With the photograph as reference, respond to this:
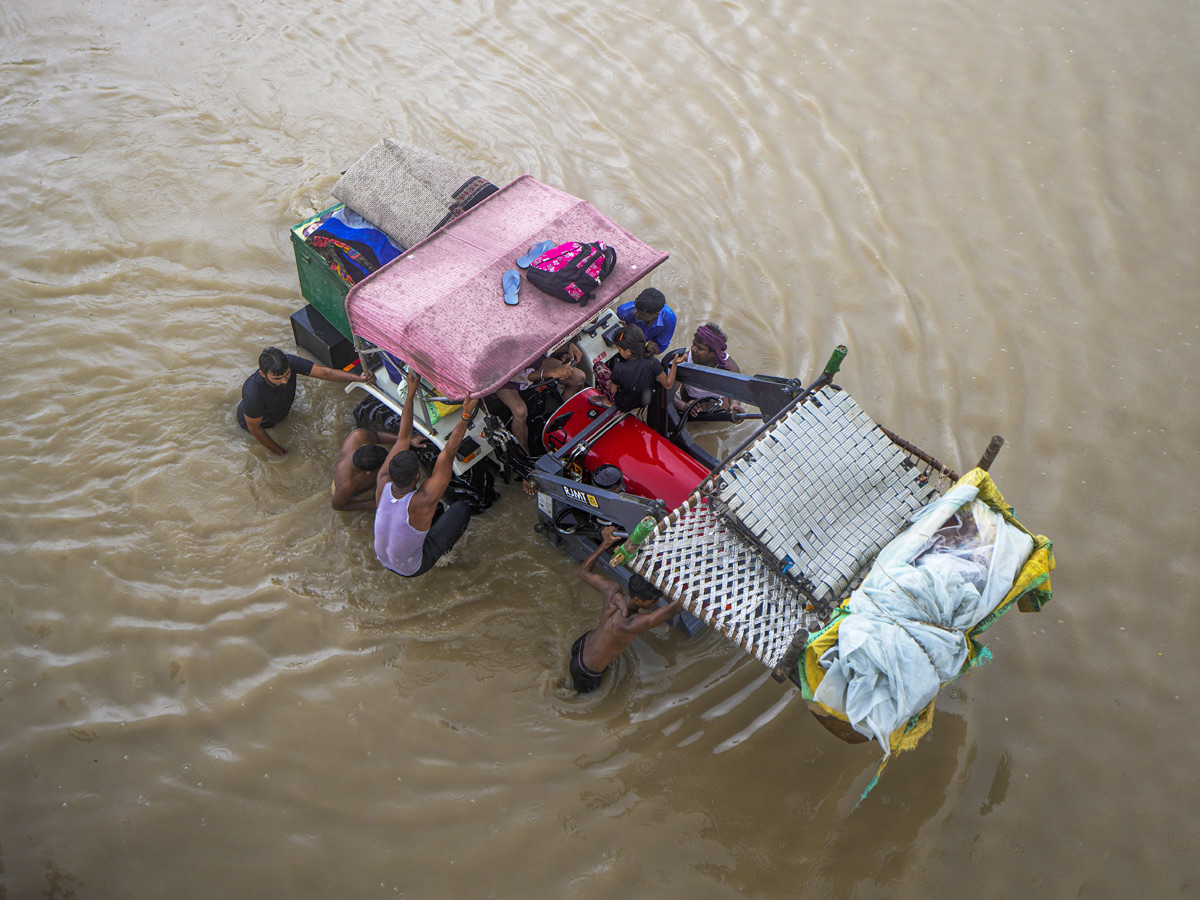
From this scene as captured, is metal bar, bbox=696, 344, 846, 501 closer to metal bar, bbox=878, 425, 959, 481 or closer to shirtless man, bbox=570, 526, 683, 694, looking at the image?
metal bar, bbox=878, 425, 959, 481

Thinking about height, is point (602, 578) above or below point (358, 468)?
above

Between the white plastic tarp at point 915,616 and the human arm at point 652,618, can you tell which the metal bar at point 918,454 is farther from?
the human arm at point 652,618

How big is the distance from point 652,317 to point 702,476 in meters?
1.08

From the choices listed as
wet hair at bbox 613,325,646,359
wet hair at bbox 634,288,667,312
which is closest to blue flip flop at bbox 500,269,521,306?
wet hair at bbox 613,325,646,359

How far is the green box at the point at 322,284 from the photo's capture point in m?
4.93

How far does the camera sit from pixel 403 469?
4086mm

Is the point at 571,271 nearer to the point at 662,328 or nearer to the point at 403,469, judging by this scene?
the point at 662,328

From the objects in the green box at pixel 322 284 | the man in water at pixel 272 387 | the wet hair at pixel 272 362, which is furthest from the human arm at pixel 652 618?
the wet hair at pixel 272 362

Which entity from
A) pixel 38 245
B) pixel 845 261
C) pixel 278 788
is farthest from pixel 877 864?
pixel 38 245

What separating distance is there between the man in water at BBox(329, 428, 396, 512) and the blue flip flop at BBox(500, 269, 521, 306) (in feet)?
4.06

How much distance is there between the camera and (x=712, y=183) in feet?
22.9

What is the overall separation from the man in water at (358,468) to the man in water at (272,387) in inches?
15.3

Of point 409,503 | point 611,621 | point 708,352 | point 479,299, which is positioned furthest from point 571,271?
point 611,621

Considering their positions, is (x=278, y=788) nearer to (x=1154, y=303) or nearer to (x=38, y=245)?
(x=38, y=245)
